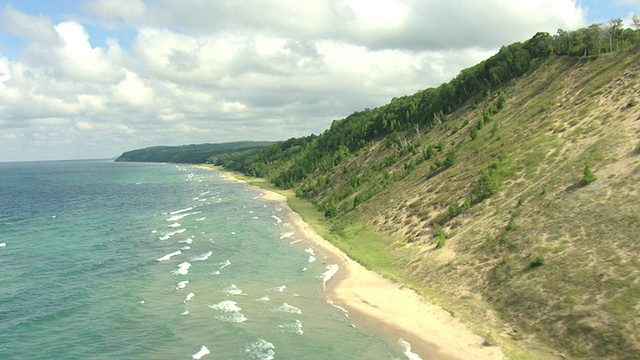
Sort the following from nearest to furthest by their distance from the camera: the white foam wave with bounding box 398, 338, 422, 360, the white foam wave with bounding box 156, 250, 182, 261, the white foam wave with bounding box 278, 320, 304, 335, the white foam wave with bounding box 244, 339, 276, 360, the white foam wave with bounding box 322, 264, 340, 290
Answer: the white foam wave with bounding box 398, 338, 422, 360, the white foam wave with bounding box 244, 339, 276, 360, the white foam wave with bounding box 278, 320, 304, 335, the white foam wave with bounding box 322, 264, 340, 290, the white foam wave with bounding box 156, 250, 182, 261

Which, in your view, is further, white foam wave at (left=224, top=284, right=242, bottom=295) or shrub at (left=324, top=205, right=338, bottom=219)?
shrub at (left=324, top=205, right=338, bottom=219)

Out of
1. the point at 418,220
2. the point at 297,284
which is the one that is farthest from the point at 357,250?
the point at 297,284

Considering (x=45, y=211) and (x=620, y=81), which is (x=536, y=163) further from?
(x=45, y=211)

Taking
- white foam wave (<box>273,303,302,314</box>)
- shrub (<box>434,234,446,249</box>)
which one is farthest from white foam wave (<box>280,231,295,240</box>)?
white foam wave (<box>273,303,302,314</box>)

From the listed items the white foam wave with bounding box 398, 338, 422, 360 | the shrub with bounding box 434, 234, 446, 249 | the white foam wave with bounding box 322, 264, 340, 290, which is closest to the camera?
the white foam wave with bounding box 398, 338, 422, 360

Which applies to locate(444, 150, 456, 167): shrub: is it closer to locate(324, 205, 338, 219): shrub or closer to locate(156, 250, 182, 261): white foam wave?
locate(324, 205, 338, 219): shrub

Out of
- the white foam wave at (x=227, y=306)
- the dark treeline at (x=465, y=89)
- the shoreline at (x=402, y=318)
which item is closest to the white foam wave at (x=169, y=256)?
the white foam wave at (x=227, y=306)
